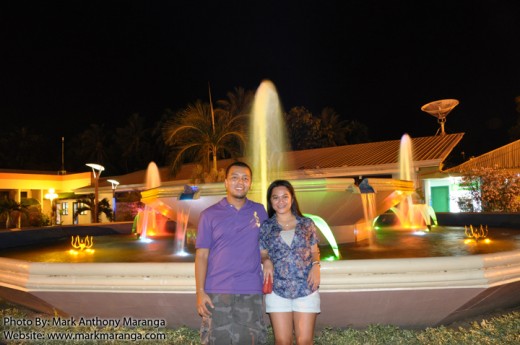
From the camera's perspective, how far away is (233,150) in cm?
1655

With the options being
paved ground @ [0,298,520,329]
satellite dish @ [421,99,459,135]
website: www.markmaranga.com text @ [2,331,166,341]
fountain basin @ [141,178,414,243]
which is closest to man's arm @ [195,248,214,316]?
website: www.markmaranga.com text @ [2,331,166,341]

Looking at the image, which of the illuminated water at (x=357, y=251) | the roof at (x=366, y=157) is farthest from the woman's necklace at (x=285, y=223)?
the roof at (x=366, y=157)

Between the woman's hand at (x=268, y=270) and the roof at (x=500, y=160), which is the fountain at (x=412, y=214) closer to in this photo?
the woman's hand at (x=268, y=270)

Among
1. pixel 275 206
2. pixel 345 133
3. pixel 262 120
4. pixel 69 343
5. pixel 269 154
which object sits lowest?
pixel 69 343

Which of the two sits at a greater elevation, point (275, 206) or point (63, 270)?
point (275, 206)

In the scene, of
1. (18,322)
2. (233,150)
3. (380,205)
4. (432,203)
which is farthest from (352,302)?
(432,203)

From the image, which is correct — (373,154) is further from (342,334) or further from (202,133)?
(342,334)

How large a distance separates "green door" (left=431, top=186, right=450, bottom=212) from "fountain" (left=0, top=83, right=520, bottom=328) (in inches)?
727

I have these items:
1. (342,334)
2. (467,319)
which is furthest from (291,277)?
(467,319)

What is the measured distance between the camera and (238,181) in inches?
123

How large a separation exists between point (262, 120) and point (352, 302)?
6.51 m

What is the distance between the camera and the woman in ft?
9.95

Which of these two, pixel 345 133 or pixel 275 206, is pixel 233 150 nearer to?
pixel 275 206

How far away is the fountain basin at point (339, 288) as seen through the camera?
405cm
